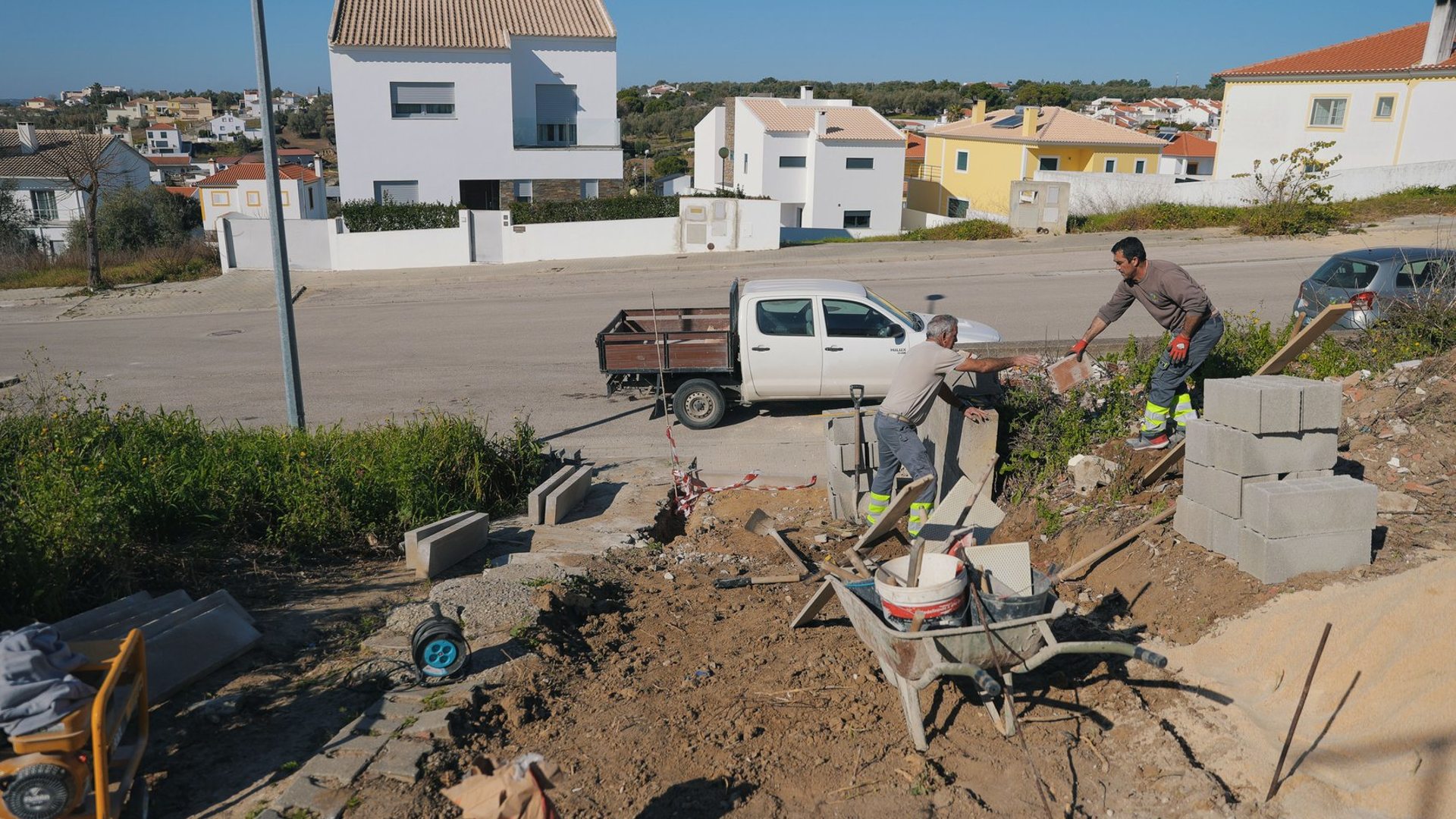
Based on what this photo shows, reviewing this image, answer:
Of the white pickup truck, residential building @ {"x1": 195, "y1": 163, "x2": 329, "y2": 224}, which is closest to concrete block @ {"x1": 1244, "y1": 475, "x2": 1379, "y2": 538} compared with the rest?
the white pickup truck

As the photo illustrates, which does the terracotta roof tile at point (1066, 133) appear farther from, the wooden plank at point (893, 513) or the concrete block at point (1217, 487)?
the wooden plank at point (893, 513)

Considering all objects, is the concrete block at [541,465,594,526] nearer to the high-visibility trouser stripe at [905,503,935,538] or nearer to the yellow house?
the high-visibility trouser stripe at [905,503,935,538]

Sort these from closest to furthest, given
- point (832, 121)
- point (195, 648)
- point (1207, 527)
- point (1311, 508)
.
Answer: point (195, 648), point (1311, 508), point (1207, 527), point (832, 121)

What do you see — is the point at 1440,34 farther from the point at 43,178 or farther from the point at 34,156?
the point at 34,156

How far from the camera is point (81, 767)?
4.23 meters

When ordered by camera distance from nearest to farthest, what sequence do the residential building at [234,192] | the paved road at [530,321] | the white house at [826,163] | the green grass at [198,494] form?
the green grass at [198,494] < the paved road at [530,321] < the white house at [826,163] < the residential building at [234,192]

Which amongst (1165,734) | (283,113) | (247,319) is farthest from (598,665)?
(283,113)

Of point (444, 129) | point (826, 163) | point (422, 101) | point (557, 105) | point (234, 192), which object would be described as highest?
point (557, 105)

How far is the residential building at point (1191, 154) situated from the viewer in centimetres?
6177

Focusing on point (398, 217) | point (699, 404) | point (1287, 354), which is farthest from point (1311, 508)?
point (398, 217)

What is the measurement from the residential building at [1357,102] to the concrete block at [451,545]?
3535 centimetres

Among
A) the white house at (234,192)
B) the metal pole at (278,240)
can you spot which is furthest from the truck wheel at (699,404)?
the white house at (234,192)

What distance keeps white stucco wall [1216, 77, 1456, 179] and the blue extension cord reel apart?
38966 mm

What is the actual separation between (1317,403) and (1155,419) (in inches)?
66.7
